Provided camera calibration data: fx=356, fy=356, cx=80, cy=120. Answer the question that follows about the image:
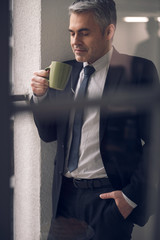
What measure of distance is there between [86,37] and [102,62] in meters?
0.11

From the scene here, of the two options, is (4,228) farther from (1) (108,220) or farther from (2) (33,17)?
(2) (33,17)

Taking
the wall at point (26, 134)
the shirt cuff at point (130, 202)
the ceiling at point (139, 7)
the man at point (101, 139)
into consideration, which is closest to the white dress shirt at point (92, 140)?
the man at point (101, 139)

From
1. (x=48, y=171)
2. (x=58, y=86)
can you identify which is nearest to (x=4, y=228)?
(x=58, y=86)

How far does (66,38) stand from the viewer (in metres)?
1.48

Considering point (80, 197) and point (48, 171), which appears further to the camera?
point (48, 171)

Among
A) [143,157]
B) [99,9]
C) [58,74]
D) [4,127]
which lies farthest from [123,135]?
[4,127]

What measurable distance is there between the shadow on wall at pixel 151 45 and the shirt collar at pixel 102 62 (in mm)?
348

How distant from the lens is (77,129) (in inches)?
52.1

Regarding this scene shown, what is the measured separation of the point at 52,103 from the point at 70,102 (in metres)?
0.03

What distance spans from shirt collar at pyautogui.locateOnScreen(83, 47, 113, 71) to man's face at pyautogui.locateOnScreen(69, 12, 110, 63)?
0.02m

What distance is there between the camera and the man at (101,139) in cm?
127

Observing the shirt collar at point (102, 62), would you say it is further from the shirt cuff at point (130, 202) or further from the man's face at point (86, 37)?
the shirt cuff at point (130, 202)

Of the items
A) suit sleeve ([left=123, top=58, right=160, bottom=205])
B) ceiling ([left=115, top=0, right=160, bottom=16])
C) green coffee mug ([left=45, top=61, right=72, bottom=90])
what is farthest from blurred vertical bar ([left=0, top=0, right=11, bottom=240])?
ceiling ([left=115, top=0, right=160, bottom=16])

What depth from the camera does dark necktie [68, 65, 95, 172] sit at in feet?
4.30
